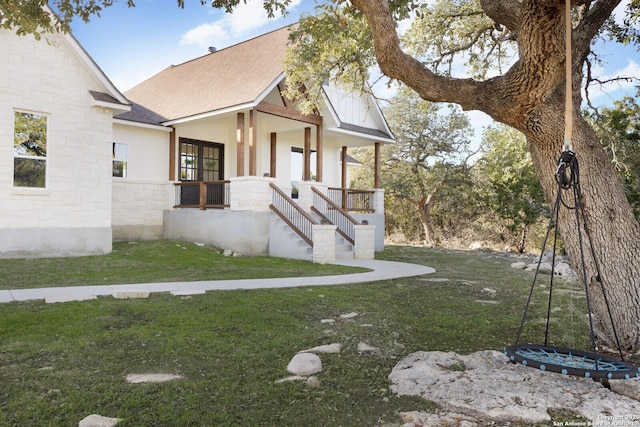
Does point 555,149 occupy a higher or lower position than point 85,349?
higher

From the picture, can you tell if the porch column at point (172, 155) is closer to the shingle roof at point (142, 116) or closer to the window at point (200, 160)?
the window at point (200, 160)

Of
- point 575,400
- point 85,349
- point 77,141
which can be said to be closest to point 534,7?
point 575,400

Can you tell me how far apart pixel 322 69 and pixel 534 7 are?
23.5 feet

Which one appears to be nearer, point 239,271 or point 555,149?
point 555,149

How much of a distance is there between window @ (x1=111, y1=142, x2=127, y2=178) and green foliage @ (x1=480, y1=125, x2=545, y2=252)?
48.8 feet

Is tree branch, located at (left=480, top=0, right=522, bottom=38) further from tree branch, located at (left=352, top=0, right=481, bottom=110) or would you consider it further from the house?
the house

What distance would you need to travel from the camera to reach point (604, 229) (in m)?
4.86

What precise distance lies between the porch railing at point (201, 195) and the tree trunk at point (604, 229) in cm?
1146

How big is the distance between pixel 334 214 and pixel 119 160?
7523 millimetres

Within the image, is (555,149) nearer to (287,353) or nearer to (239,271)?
(287,353)

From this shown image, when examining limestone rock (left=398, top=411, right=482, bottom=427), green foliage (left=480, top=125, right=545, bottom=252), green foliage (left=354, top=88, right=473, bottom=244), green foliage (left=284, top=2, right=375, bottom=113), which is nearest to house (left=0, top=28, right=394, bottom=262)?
green foliage (left=284, top=2, right=375, bottom=113)

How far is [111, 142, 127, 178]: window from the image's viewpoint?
15.5 metres

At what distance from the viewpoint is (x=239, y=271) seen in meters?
10.3

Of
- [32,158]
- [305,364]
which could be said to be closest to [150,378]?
[305,364]
